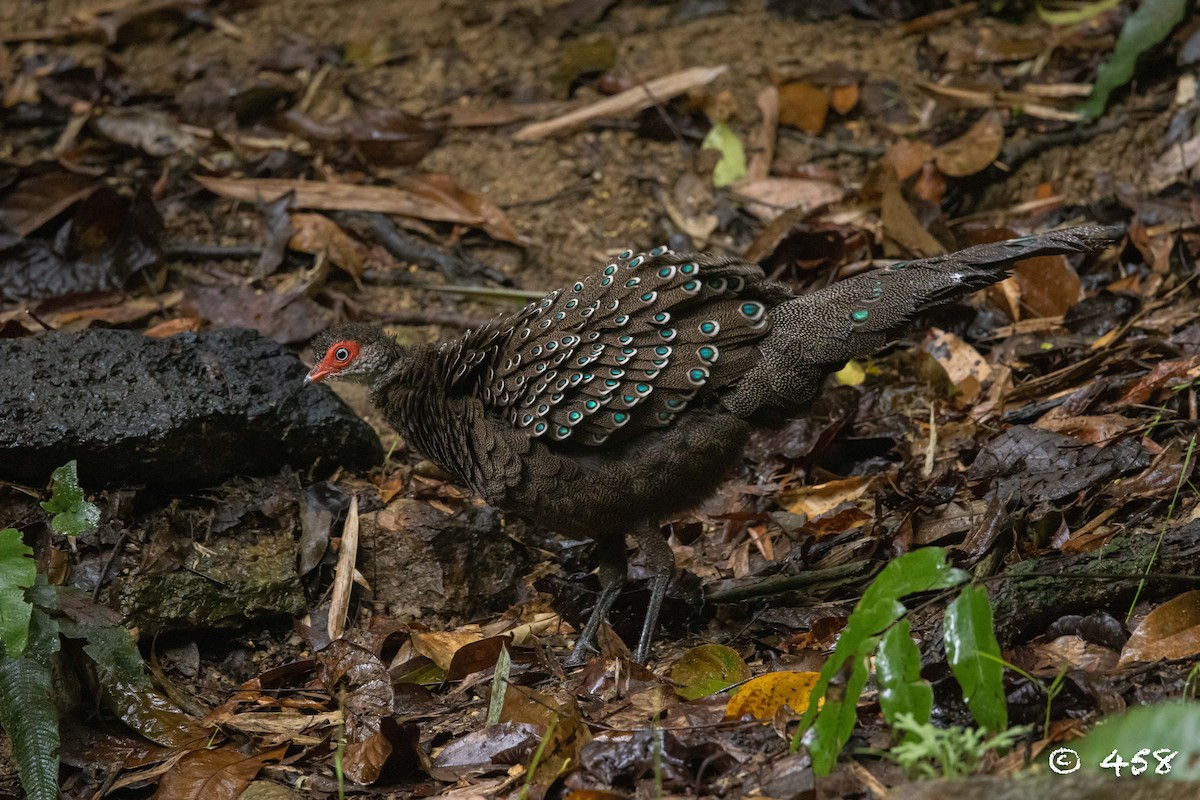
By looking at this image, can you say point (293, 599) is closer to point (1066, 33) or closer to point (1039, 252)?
point (1039, 252)

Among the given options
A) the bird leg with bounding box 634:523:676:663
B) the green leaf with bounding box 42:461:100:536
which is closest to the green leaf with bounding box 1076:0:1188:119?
the bird leg with bounding box 634:523:676:663

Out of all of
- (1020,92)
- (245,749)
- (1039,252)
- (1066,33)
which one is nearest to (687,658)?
(245,749)

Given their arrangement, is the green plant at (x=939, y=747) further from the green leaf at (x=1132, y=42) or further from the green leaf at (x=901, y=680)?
the green leaf at (x=1132, y=42)

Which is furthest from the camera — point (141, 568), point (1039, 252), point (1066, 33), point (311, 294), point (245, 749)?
point (1066, 33)

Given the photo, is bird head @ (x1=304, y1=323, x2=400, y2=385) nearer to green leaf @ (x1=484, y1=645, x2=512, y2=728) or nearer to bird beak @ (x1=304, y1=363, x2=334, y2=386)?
bird beak @ (x1=304, y1=363, x2=334, y2=386)

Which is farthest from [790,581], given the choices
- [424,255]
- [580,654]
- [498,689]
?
[424,255]

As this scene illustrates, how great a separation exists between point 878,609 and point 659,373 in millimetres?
1690

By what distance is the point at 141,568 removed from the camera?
190 inches

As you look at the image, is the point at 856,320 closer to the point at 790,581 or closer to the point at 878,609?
the point at 790,581

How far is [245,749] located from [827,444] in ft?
9.46

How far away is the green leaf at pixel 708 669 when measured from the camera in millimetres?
4160

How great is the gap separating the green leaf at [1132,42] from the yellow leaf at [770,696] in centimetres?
483

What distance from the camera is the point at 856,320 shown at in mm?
4613

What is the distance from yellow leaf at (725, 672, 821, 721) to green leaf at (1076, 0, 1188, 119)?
15.8ft
